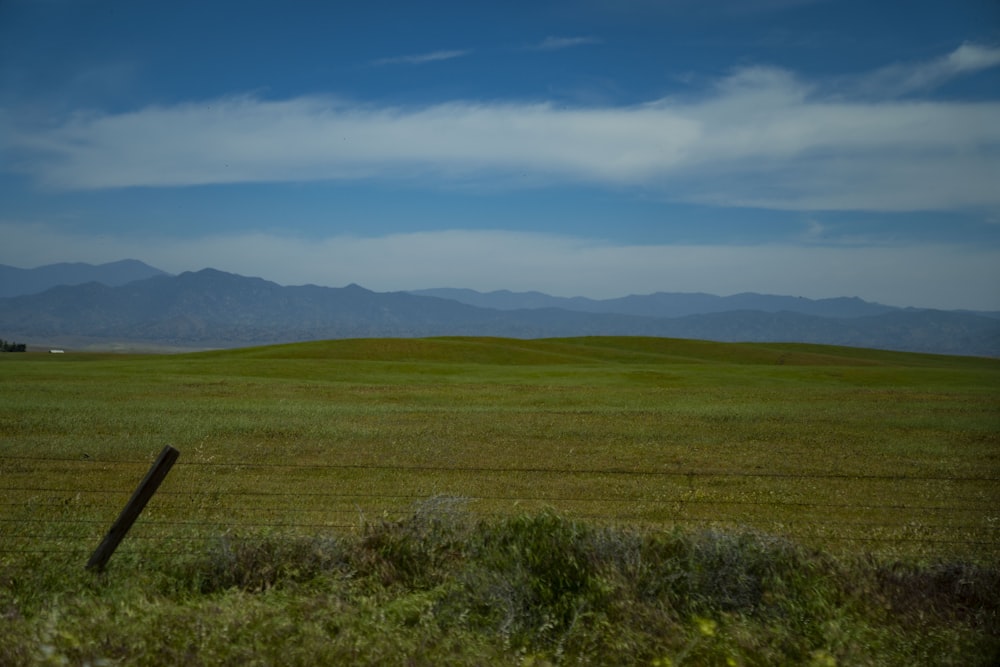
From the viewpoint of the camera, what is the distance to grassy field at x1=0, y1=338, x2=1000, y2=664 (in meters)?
9.72

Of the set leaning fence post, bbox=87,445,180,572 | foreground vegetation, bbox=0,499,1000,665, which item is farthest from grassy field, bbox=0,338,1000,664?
leaning fence post, bbox=87,445,180,572

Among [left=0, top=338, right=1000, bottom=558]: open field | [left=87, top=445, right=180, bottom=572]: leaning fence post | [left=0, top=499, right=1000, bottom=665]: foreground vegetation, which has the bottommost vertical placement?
[left=0, top=338, right=1000, bottom=558]: open field

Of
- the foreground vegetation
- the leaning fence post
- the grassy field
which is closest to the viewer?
the foreground vegetation

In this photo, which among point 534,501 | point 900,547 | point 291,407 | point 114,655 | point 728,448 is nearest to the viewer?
point 114,655

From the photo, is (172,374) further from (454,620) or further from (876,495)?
(454,620)

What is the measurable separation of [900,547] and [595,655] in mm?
6869

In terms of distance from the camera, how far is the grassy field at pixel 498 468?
9.72 m

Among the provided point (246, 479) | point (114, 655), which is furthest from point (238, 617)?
point (246, 479)

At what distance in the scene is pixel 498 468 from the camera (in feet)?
65.3

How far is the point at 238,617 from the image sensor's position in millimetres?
7570

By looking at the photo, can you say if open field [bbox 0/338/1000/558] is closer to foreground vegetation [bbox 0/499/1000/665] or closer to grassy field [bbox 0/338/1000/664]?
grassy field [bbox 0/338/1000/664]

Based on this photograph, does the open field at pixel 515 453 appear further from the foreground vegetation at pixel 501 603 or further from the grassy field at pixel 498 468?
the foreground vegetation at pixel 501 603

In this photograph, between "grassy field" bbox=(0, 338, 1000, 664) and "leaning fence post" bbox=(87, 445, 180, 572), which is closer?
"leaning fence post" bbox=(87, 445, 180, 572)

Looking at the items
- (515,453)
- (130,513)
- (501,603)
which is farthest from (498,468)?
(130,513)
